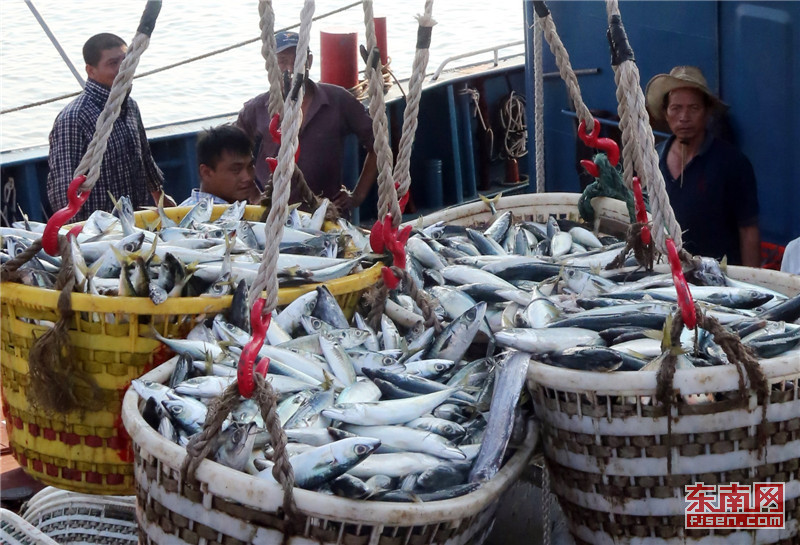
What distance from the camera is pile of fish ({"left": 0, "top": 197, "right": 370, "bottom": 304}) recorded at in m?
2.64

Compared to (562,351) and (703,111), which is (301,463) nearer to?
(562,351)

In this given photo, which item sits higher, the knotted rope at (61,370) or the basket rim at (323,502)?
the knotted rope at (61,370)

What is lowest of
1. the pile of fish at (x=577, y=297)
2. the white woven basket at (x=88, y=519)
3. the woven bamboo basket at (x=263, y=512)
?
the white woven basket at (x=88, y=519)

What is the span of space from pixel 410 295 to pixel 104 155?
335cm

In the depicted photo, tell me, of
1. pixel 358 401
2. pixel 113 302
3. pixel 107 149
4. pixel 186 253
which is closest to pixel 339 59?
pixel 107 149

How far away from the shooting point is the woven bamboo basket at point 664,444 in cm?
217

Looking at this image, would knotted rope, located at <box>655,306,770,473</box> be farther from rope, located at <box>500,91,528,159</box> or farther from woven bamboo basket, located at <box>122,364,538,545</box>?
rope, located at <box>500,91,528,159</box>

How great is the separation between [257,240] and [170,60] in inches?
562

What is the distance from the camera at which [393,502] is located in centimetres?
200

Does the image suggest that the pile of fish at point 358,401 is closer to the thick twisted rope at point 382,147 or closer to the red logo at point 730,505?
the thick twisted rope at point 382,147

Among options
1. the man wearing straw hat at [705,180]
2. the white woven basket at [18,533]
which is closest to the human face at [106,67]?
the man wearing straw hat at [705,180]

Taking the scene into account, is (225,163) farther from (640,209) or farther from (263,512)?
(263,512)

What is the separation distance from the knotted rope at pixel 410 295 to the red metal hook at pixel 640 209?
0.76 m

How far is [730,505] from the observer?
86.3 inches
